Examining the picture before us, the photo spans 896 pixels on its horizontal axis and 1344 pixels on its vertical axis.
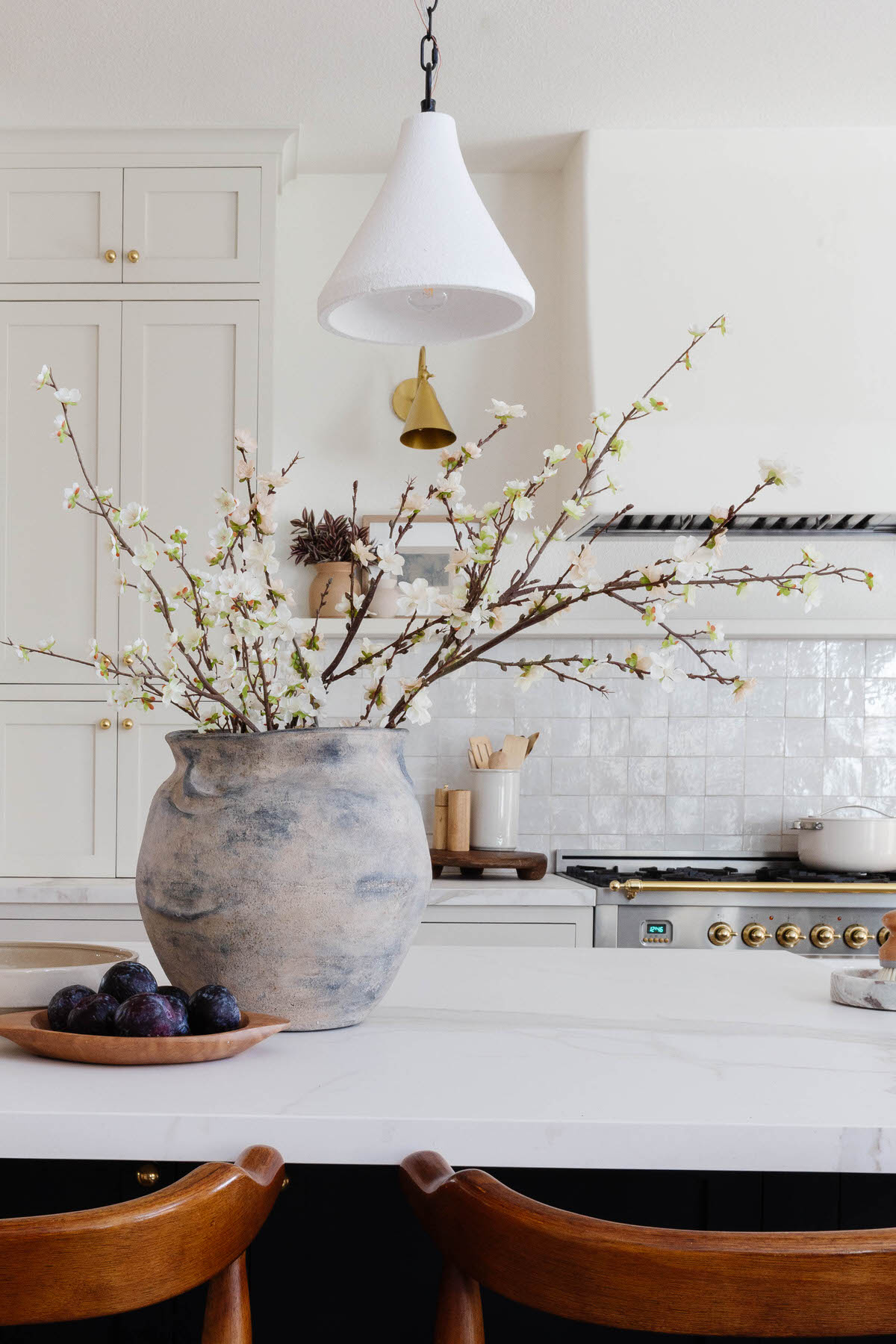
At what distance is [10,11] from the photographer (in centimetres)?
272

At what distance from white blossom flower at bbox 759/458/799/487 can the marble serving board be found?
0.59 m

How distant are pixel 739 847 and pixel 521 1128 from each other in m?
2.75

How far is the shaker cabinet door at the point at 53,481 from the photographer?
3152 millimetres

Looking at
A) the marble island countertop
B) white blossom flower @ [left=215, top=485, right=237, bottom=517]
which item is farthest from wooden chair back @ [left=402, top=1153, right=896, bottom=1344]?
the marble island countertop

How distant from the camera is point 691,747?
3492 millimetres

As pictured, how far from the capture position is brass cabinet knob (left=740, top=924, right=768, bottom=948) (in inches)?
111

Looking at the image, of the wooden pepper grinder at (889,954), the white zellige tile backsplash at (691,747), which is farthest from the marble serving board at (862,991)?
the white zellige tile backsplash at (691,747)

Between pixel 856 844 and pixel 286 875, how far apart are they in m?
2.38

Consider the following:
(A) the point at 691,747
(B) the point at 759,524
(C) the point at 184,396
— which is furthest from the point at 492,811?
(C) the point at 184,396

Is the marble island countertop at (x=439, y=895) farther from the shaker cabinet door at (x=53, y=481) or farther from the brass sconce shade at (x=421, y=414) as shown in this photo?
the brass sconce shade at (x=421, y=414)

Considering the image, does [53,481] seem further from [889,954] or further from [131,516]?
[889,954]

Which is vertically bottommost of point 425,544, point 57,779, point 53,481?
point 57,779

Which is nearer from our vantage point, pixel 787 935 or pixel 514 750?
pixel 787 935

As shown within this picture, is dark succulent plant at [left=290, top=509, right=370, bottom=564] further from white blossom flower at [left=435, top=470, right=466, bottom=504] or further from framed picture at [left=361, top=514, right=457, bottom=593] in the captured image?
white blossom flower at [left=435, top=470, right=466, bottom=504]
